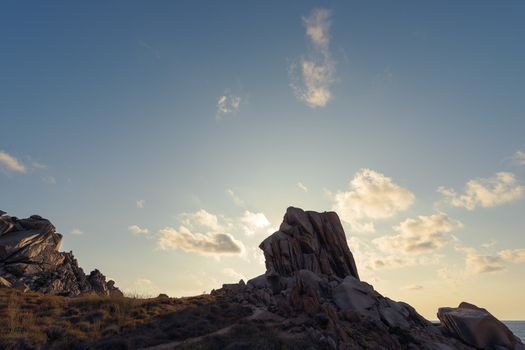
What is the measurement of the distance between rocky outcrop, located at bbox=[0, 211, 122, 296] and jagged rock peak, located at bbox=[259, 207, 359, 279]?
2016 cm

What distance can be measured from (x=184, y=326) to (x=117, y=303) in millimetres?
8168

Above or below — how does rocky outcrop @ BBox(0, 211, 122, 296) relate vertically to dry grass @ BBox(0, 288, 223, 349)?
above

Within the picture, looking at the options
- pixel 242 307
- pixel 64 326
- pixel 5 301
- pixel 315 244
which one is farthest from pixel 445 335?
pixel 5 301

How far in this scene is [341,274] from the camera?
144ft

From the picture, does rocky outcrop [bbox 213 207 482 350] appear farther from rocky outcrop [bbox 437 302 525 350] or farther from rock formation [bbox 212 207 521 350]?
rocky outcrop [bbox 437 302 525 350]

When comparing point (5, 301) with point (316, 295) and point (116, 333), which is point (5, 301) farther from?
point (316, 295)

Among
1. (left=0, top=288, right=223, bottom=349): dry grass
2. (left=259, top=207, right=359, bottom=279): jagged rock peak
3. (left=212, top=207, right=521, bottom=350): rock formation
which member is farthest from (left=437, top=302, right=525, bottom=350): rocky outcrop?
(left=0, top=288, right=223, bottom=349): dry grass

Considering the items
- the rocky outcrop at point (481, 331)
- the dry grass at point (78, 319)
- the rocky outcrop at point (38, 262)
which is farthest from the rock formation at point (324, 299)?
the rocky outcrop at point (38, 262)

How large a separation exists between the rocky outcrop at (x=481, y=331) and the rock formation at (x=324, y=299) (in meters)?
0.28

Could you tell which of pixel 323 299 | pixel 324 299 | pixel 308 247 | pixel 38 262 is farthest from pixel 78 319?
pixel 308 247

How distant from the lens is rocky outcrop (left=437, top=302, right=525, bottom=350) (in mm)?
32688

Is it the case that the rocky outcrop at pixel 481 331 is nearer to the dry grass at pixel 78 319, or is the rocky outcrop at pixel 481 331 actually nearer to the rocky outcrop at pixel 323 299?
the rocky outcrop at pixel 323 299

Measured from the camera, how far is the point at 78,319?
1017 inches

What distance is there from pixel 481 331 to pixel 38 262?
5113 centimetres
